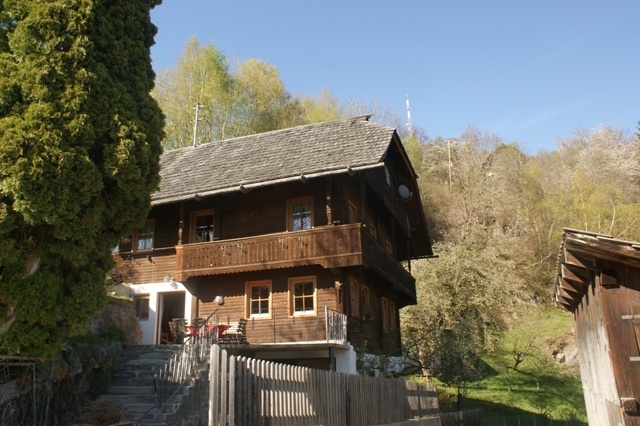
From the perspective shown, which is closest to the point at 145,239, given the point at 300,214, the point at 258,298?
the point at 258,298

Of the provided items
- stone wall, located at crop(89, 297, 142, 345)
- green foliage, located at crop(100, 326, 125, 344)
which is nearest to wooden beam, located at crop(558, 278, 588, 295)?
green foliage, located at crop(100, 326, 125, 344)

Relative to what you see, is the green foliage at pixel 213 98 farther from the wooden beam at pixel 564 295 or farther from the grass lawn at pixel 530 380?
the wooden beam at pixel 564 295

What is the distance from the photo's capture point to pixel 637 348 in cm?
790

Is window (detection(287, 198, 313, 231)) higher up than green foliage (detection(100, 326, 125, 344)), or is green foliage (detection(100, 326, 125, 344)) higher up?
window (detection(287, 198, 313, 231))

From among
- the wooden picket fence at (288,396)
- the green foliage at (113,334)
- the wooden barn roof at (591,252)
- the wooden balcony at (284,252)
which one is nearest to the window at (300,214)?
the wooden balcony at (284,252)

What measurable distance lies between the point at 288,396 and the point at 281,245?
980 centimetres

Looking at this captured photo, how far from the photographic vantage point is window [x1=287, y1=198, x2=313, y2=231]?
19484mm

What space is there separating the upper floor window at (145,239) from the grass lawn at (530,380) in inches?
697

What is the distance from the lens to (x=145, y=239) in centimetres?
2200

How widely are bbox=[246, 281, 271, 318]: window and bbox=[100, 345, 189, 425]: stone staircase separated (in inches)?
152

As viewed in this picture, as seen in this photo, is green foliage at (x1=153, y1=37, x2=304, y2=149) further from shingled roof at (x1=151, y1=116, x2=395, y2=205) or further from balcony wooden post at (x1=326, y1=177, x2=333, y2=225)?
balcony wooden post at (x1=326, y1=177, x2=333, y2=225)

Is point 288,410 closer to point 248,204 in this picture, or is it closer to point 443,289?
point 248,204

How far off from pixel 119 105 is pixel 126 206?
5.77 feet

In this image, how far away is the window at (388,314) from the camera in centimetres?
2386
